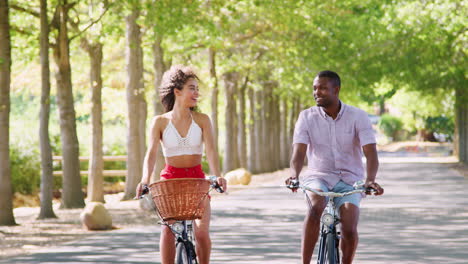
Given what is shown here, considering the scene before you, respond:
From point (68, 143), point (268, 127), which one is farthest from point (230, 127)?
point (68, 143)

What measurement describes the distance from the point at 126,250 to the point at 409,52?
24.2 meters

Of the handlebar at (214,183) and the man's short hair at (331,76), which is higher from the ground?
the man's short hair at (331,76)

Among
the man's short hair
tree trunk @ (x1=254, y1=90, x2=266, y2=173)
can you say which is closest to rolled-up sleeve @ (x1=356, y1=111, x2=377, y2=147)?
the man's short hair

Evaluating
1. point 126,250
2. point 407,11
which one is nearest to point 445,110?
point 407,11

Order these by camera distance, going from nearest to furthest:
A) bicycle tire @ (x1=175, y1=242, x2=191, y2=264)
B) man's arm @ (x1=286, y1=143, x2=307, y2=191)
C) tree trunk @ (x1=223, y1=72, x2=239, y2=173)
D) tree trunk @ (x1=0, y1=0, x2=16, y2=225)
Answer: bicycle tire @ (x1=175, y1=242, x2=191, y2=264), man's arm @ (x1=286, y1=143, x2=307, y2=191), tree trunk @ (x1=0, y1=0, x2=16, y2=225), tree trunk @ (x1=223, y1=72, x2=239, y2=173)

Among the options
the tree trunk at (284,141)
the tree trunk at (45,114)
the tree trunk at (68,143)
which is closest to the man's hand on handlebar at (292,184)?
the tree trunk at (45,114)

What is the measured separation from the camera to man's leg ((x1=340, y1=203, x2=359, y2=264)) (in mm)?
7254

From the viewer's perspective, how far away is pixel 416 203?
844 inches

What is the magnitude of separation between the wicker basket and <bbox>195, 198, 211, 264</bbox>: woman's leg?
0.53 metres

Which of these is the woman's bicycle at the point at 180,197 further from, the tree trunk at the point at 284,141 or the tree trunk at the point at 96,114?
the tree trunk at the point at 284,141

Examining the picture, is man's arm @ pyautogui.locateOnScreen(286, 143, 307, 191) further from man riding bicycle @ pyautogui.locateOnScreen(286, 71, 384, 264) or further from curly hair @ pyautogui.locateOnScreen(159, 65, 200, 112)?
curly hair @ pyautogui.locateOnScreen(159, 65, 200, 112)

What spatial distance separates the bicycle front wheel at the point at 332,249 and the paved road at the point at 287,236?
12.9ft

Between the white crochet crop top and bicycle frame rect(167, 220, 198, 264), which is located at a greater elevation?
the white crochet crop top

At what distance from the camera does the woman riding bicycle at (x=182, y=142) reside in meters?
7.13
